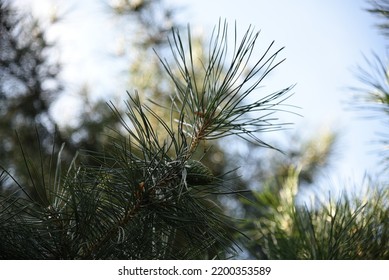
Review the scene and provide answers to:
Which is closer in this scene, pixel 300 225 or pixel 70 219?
pixel 70 219

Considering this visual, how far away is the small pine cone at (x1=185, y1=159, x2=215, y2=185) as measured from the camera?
0.39 m

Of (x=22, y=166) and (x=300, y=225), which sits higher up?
(x=22, y=166)

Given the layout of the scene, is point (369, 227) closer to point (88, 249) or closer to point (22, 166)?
point (88, 249)

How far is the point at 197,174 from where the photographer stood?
1.27ft

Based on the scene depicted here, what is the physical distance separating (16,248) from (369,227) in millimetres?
296

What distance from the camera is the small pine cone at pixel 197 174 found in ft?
1.28

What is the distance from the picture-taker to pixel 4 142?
3.14 ft

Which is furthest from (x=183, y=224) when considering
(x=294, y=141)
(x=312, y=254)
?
(x=294, y=141)
